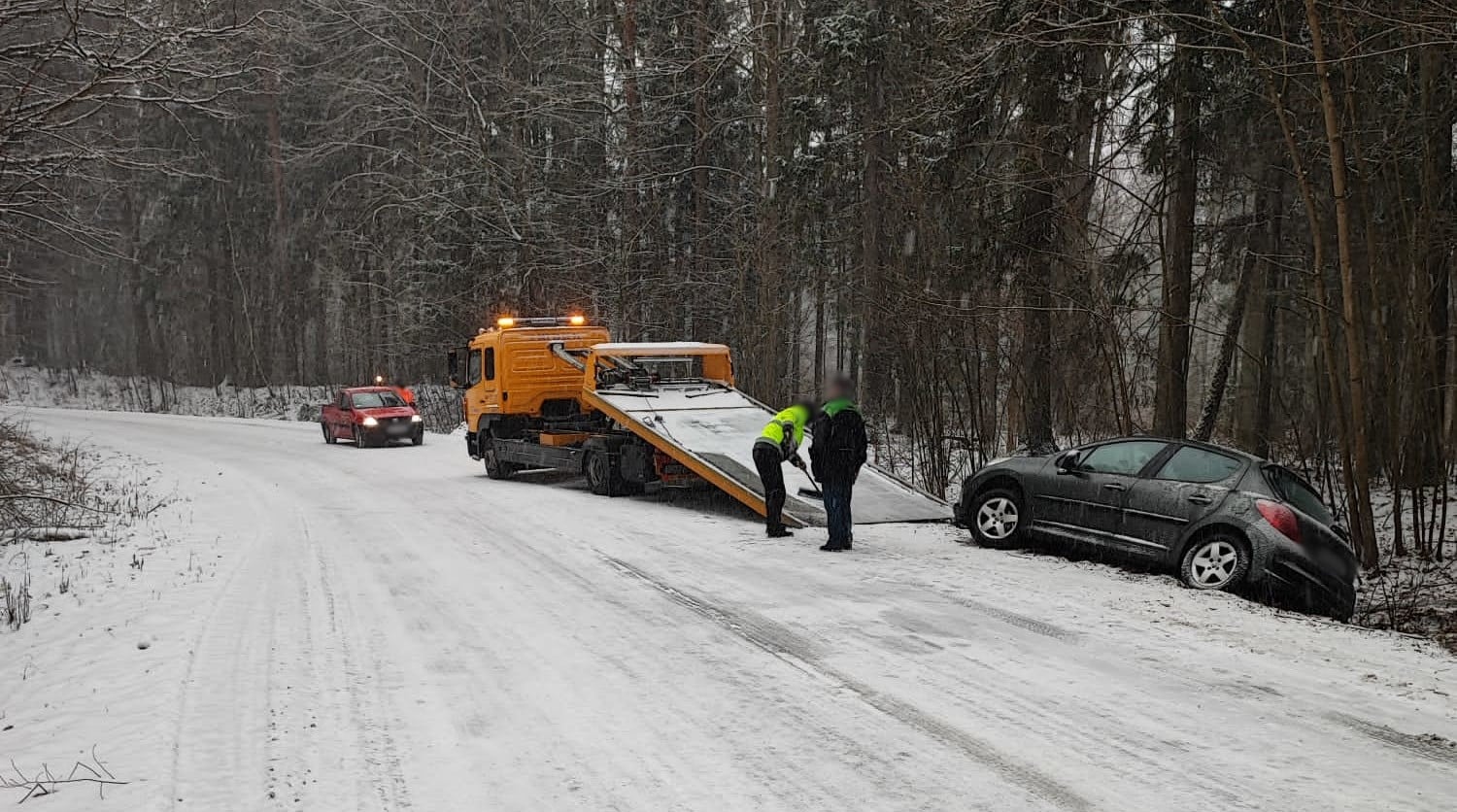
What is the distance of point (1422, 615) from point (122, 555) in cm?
1258

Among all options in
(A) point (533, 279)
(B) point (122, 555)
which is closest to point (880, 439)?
(A) point (533, 279)

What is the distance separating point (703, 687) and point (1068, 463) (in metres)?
5.90

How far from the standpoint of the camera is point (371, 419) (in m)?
25.7

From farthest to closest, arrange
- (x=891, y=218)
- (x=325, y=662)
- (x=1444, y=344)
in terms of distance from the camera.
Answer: (x=891, y=218)
(x=1444, y=344)
(x=325, y=662)

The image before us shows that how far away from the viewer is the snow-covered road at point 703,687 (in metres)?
4.45

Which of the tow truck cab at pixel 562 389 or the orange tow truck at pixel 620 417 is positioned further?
the tow truck cab at pixel 562 389

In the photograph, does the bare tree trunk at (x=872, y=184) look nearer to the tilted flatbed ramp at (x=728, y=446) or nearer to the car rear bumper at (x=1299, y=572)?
the tilted flatbed ramp at (x=728, y=446)

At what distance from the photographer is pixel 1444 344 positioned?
14.5 metres

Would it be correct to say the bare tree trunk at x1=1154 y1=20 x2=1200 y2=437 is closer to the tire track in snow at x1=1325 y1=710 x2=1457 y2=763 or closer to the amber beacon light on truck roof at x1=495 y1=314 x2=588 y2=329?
the tire track in snow at x1=1325 y1=710 x2=1457 y2=763

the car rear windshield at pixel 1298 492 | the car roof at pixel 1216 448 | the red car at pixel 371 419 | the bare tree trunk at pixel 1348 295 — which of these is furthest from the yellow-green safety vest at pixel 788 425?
the red car at pixel 371 419

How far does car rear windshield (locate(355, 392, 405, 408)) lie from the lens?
26.8 m


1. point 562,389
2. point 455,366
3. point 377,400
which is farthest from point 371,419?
point 562,389

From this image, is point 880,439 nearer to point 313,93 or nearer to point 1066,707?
point 1066,707

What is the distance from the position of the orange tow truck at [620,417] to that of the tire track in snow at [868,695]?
433 centimetres
